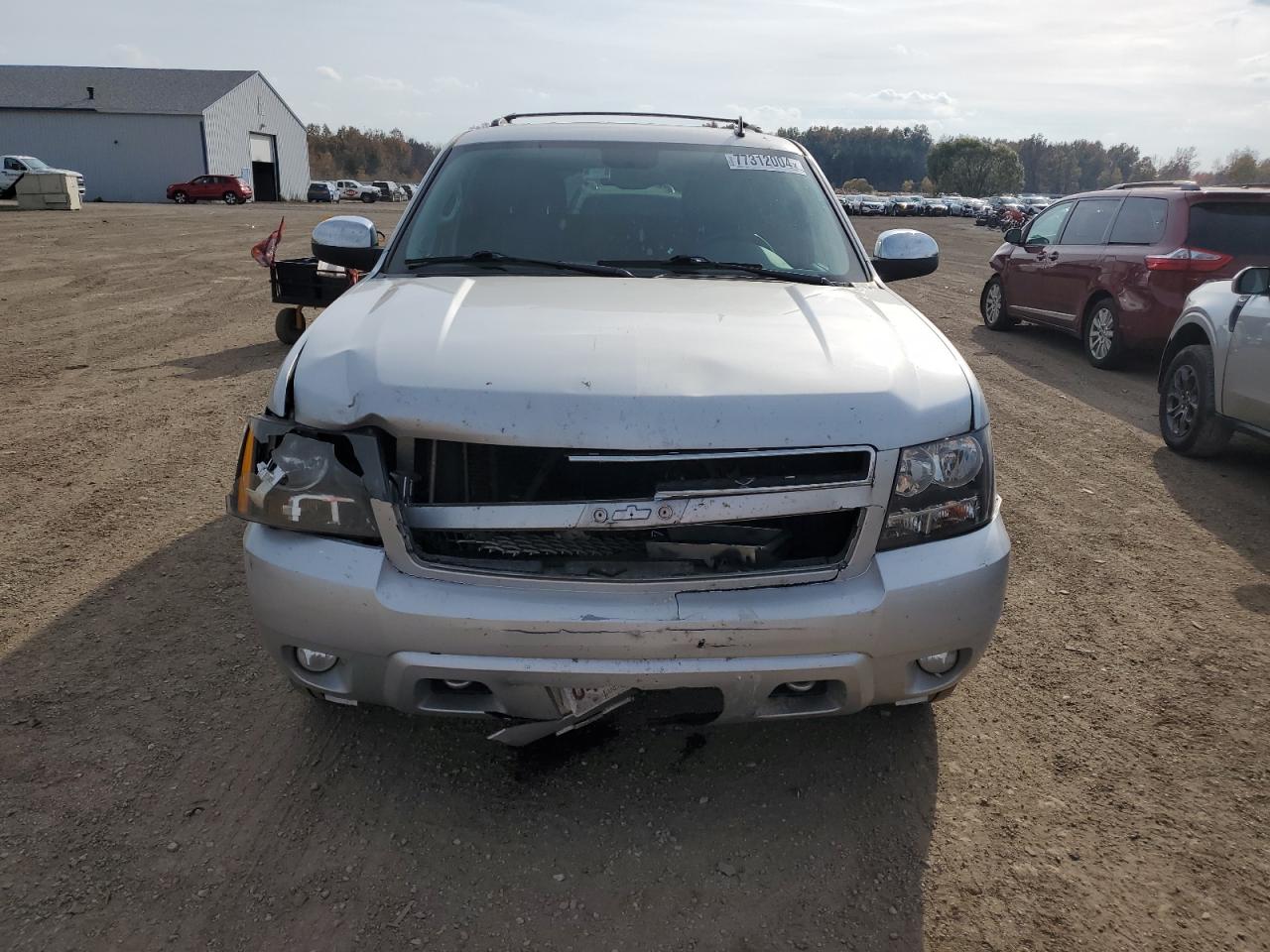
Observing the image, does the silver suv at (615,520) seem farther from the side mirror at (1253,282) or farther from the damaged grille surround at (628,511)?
the side mirror at (1253,282)

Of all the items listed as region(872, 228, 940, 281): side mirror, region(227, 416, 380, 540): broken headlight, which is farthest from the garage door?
region(227, 416, 380, 540): broken headlight

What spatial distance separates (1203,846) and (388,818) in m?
2.17

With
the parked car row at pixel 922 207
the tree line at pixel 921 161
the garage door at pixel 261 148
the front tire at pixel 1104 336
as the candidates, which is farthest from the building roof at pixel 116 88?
the tree line at pixel 921 161

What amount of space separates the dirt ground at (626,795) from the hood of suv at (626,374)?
0.88m

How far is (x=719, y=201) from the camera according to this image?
12.3 feet

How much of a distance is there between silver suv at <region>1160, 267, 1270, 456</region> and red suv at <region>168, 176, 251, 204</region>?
5109 cm

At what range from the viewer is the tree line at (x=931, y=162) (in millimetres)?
100500

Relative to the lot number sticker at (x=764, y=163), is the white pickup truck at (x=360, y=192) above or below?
below

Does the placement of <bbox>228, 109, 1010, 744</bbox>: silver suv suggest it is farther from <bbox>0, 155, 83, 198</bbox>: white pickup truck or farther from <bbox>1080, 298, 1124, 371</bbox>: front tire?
<bbox>0, 155, 83, 198</bbox>: white pickup truck

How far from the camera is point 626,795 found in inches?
104

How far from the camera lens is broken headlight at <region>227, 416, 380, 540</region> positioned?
7.55 feet

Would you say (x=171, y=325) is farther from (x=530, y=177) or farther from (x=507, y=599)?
(x=507, y=599)

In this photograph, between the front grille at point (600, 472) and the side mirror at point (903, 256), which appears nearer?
the front grille at point (600, 472)

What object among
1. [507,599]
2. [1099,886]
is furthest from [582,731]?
[1099,886]
